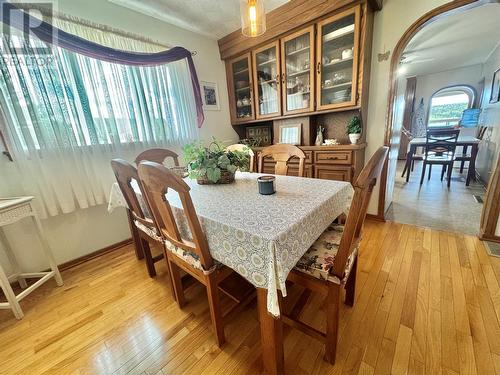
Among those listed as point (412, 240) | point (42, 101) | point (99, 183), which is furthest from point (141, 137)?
point (412, 240)

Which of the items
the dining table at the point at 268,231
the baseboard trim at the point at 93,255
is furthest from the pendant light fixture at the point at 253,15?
the baseboard trim at the point at 93,255

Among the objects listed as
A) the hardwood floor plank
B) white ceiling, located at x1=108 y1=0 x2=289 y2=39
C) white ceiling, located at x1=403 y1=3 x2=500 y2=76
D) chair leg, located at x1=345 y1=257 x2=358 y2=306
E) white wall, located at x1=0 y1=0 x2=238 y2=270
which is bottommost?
the hardwood floor plank

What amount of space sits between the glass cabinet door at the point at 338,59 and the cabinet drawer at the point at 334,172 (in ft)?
2.12

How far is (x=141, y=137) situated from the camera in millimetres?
2156

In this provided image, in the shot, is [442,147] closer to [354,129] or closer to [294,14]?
[354,129]

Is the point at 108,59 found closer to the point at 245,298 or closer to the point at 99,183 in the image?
the point at 99,183

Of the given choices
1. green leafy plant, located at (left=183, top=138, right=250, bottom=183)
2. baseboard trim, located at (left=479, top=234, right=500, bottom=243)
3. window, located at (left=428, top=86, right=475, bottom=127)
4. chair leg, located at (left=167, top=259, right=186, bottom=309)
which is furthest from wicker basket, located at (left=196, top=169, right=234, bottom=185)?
window, located at (left=428, top=86, right=475, bottom=127)

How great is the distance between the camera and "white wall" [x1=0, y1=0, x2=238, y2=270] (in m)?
1.64

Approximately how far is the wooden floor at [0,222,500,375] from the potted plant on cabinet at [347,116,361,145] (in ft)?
3.84

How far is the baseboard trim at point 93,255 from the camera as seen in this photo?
1833 millimetres

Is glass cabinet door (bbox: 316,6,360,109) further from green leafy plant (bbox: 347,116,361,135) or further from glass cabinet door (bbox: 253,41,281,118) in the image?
glass cabinet door (bbox: 253,41,281,118)

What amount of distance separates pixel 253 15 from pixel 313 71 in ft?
3.85

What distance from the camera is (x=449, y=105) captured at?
6035 mm

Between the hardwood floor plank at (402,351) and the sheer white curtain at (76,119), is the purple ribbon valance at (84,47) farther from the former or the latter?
the hardwood floor plank at (402,351)
